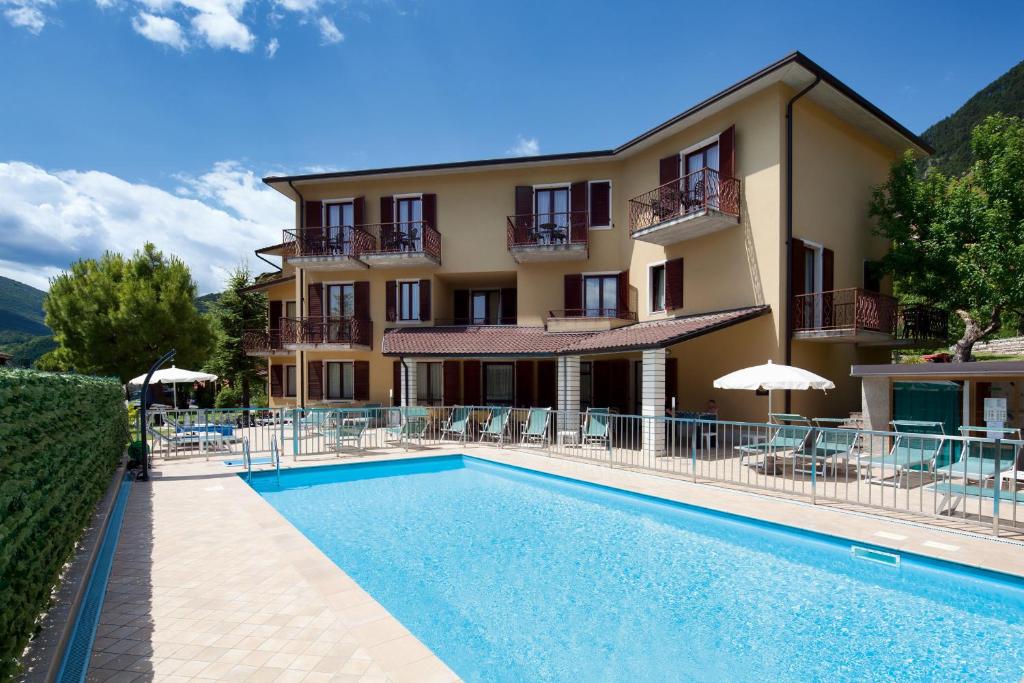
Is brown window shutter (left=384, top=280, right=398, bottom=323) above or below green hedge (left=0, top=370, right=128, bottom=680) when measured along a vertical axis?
above

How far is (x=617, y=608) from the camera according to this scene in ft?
16.8

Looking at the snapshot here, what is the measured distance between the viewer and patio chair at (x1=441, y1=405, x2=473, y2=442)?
1431 cm

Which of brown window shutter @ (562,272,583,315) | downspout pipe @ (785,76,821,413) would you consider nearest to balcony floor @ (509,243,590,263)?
brown window shutter @ (562,272,583,315)

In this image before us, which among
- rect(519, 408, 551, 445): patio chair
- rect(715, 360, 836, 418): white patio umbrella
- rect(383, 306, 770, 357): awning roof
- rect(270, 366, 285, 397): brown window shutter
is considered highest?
rect(383, 306, 770, 357): awning roof

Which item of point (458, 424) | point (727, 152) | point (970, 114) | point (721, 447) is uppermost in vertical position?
point (970, 114)

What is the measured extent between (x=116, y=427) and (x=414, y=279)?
10772 mm

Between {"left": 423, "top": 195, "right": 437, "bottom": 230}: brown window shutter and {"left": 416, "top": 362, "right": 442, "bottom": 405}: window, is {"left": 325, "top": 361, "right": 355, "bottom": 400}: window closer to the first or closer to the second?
{"left": 416, "top": 362, "right": 442, "bottom": 405}: window

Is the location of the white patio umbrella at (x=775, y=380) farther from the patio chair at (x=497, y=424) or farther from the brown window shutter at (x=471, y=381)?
the brown window shutter at (x=471, y=381)

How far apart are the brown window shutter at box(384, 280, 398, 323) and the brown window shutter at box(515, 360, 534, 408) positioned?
5424mm

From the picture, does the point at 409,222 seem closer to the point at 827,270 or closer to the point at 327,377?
the point at 327,377

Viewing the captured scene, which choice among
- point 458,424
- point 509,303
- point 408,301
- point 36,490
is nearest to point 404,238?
point 408,301

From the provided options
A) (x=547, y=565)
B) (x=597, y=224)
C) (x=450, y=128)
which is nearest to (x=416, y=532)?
(x=547, y=565)

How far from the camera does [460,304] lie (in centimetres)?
2058

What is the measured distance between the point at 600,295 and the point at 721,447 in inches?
261
